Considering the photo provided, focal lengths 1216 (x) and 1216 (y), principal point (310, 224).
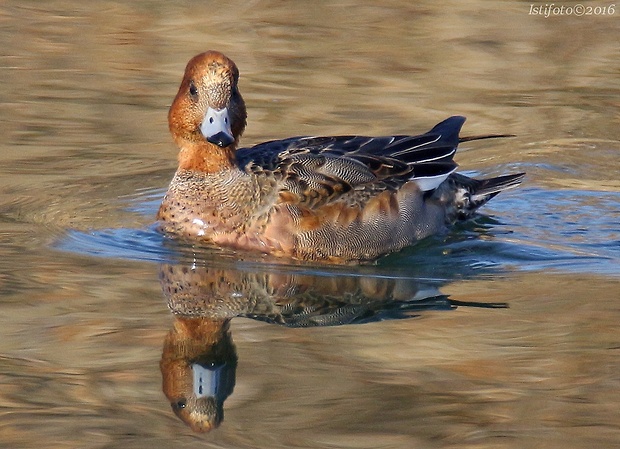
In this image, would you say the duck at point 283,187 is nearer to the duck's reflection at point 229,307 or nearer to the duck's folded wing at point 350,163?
the duck's folded wing at point 350,163

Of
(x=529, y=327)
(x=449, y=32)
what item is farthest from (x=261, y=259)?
(x=449, y=32)

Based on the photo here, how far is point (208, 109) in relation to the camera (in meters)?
6.43

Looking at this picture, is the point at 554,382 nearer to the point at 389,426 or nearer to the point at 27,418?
the point at 389,426

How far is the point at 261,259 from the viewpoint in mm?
6277

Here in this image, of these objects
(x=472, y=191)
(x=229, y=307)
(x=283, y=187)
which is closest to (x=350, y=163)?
(x=283, y=187)

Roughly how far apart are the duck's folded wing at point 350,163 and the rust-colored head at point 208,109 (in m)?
0.24

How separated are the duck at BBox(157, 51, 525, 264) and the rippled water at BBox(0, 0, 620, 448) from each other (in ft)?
0.51

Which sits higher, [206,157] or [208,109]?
[208,109]

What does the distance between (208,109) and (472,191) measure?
1889mm

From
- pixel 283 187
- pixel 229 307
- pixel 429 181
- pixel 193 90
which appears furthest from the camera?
pixel 429 181

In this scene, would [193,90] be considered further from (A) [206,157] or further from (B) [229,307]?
(B) [229,307]

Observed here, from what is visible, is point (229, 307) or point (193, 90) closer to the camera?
point (229, 307)

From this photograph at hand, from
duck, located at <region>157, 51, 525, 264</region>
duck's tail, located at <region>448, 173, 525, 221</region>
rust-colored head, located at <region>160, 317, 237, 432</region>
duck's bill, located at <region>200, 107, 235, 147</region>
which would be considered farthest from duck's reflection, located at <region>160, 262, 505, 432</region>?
duck's tail, located at <region>448, 173, 525, 221</region>

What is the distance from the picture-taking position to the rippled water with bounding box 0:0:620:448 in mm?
4418
